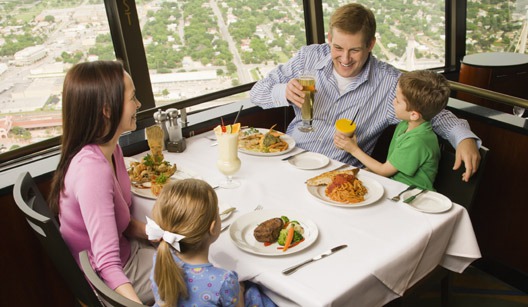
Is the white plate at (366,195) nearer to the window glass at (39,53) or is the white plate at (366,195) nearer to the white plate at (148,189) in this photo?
the white plate at (148,189)

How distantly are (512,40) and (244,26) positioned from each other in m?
3.01

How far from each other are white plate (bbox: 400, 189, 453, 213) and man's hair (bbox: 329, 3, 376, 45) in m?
0.93

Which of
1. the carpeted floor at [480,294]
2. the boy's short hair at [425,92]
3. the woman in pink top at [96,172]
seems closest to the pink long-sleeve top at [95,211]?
the woman in pink top at [96,172]

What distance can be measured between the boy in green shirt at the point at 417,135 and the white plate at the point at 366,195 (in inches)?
9.1

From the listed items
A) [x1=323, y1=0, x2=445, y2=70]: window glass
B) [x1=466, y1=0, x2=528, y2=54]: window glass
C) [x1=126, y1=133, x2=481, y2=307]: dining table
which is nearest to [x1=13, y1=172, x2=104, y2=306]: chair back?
[x1=126, y1=133, x2=481, y2=307]: dining table

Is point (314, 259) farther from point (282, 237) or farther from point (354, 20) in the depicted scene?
point (354, 20)

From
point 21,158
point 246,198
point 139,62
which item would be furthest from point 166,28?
point 246,198

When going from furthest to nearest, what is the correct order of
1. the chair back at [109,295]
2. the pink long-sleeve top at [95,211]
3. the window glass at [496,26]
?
1. the window glass at [496,26]
2. the pink long-sleeve top at [95,211]
3. the chair back at [109,295]

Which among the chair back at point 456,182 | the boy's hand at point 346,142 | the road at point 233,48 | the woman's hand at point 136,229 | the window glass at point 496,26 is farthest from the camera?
the window glass at point 496,26

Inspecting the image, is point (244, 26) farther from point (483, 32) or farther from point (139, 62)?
point (483, 32)

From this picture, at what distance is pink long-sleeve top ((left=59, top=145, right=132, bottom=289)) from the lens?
1526mm

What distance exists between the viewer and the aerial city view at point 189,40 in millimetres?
2557

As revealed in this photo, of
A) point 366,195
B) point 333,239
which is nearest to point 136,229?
point 333,239

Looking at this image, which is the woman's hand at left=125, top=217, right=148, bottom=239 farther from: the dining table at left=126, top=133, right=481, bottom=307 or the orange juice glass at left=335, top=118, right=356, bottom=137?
the orange juice glass at left=335, top=118, right=356, bottom=137
